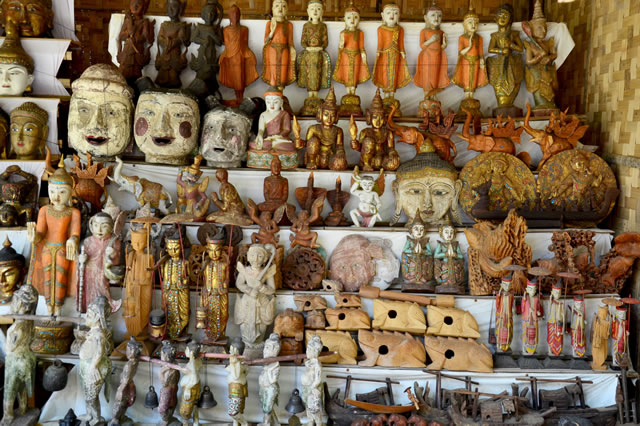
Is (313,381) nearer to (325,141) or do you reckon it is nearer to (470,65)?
(325,141)

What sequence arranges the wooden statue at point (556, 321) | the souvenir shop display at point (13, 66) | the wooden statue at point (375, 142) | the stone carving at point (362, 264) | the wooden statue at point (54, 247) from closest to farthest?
1. the wooden statue at point (556, 321)
2. the wooden statue at point (54, 247)
3. the stone carving at point (362, 264)
4. the wooden statue at point (375, 142)
5. the souvenir shop display at point (13, 66)

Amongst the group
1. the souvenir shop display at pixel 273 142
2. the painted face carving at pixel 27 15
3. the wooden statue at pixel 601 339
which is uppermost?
the painted face carving at pixel 27 15

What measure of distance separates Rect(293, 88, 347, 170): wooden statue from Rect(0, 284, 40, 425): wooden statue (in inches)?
88.2

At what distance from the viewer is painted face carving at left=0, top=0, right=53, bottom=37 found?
5688 mm

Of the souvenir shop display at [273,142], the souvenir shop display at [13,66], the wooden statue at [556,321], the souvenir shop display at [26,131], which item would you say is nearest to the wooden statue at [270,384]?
the souvenir shop display at [273,142]

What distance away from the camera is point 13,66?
5.59 metres

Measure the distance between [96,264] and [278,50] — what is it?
7.63ft

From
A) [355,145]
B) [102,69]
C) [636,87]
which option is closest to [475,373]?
[355,145]

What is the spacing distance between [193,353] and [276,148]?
1870 mm

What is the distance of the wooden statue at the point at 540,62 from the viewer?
5.84 m

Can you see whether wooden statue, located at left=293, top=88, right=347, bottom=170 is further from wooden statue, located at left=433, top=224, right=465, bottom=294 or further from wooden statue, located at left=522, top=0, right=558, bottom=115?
wooden statue, located at left=522, top=0, right=558, bottom=115

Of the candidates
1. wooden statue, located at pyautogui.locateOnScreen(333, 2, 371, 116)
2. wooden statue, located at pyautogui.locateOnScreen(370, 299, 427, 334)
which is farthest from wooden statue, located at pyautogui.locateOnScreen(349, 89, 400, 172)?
wooden statue, located at pyautogui.locateOnScreen(370, 299, 427, 334)

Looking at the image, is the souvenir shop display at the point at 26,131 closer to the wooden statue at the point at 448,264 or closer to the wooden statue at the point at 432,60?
the wooden statue at the point at 432,60

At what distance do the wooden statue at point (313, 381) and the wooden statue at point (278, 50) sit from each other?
2.47 m
